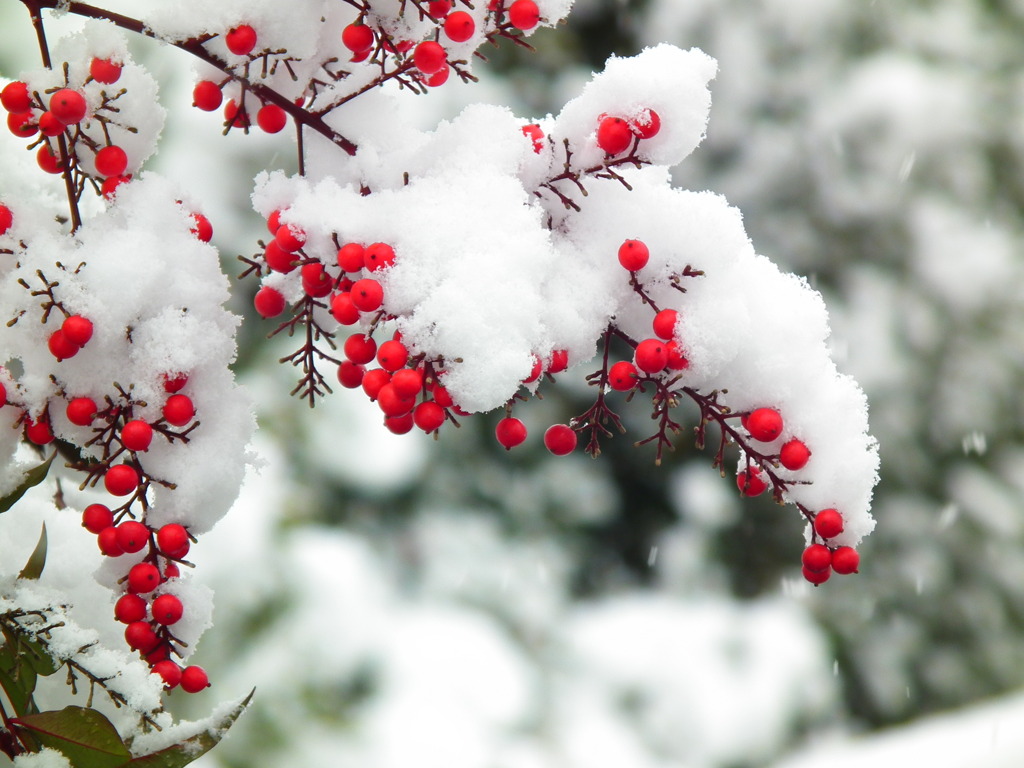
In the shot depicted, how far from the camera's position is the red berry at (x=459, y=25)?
1.02m

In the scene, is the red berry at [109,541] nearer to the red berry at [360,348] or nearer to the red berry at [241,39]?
the red berry at [360,348]

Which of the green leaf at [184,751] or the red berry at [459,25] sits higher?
the red berry at [459,25]

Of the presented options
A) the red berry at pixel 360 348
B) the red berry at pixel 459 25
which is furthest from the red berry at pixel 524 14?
the red berry at pixel 360 348

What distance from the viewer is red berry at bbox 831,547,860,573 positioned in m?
1.09

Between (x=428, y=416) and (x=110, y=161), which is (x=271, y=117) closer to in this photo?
(x=110, y=161)

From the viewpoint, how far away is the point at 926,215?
488cm

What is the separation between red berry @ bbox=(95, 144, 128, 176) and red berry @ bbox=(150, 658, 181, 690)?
1.89 ft

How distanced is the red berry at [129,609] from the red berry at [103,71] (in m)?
0.59

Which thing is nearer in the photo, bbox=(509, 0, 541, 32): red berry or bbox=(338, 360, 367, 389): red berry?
bbox=(509, 0, 541, 32): red berry

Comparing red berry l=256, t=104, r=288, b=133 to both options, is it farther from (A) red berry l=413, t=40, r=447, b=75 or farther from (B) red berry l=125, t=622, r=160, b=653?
(B) red berry l=125, t=622, r=160, b=653

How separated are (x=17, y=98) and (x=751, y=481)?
3.09ft

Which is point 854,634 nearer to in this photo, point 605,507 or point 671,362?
point 605,507

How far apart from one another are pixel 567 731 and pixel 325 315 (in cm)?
353

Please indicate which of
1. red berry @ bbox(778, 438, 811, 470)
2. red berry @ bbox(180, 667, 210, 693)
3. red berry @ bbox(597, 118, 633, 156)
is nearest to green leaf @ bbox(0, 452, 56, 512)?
red berry @ bbox(180, 667, 210, 693)
